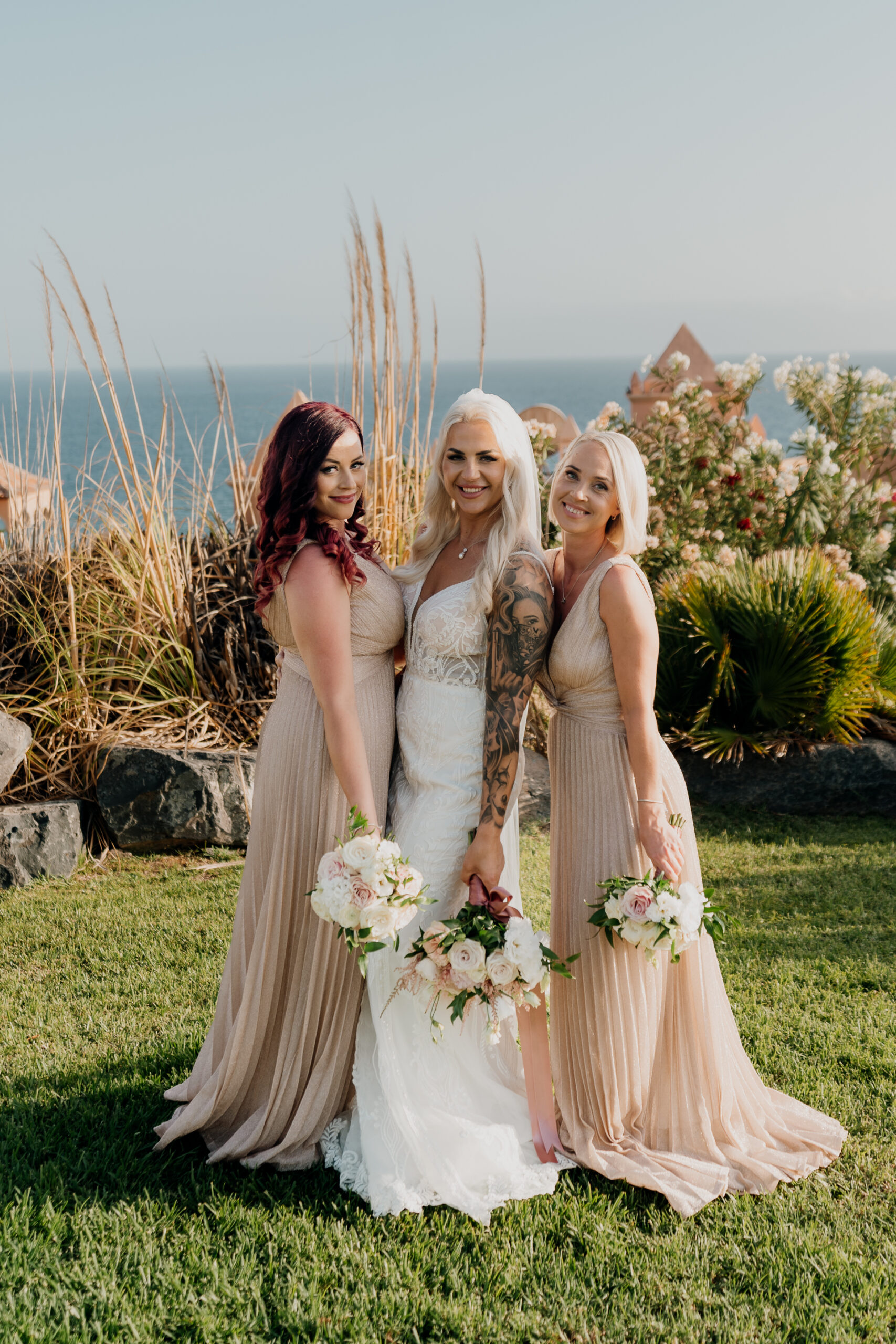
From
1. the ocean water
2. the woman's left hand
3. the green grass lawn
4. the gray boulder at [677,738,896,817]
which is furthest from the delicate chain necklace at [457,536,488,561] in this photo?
the gray boulder at [677,738,896,817]

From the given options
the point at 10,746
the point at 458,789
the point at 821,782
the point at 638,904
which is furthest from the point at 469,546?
the point at 821,782

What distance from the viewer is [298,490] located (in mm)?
2826

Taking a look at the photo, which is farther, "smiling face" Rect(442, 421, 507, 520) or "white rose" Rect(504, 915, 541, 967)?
"smiling face" Rect(442, 421, 507, 520)

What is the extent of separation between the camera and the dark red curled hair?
2.80 m

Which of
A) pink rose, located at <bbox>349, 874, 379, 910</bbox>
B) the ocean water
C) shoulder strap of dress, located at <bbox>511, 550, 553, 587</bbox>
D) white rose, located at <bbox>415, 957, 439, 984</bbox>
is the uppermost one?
the ocean water

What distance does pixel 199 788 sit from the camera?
569cm

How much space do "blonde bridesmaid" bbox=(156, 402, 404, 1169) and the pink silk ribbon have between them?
517mm

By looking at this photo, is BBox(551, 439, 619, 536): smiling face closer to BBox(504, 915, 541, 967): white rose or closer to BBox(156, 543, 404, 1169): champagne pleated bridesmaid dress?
BBox(156, 543, 404, 1169): champagne pleated bridesmaid dress

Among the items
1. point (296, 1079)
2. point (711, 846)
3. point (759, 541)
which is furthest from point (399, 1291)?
point (759, 541)

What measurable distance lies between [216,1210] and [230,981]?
67 cm

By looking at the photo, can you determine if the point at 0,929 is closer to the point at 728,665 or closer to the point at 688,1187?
the point at 688,1187

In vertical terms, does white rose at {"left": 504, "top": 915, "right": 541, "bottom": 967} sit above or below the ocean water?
below

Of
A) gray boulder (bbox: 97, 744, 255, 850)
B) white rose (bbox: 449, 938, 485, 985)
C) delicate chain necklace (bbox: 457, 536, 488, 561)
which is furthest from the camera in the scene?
gray boulder (bbox: 97, 744, 255, 850)

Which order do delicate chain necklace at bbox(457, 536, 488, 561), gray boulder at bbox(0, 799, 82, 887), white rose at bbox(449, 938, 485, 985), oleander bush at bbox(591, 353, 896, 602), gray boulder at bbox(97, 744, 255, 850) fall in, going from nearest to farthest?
white rose at bbox(449, 938, 485, 985) → delicate chain necklace at bbox(457, 536, 488, 561) → gray boulder at bbox(0, 799, 82, 887) → gray boulder at bbox(97, 744, 255, 850) → oleander bush at bbox(591, 353, 896, 602)
